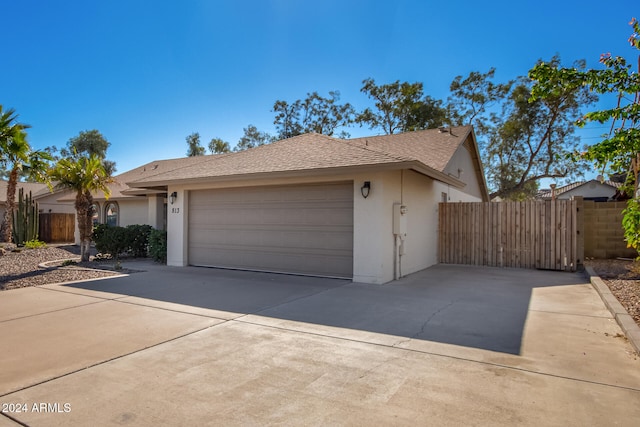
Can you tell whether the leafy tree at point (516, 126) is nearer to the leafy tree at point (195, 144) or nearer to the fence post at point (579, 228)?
the fence post at point (579, 228)

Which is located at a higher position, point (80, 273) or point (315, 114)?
point (315, 114)

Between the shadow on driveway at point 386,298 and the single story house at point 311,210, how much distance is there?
599 millimetres

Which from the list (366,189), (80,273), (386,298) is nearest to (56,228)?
(80,273)

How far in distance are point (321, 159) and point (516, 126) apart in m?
21.2

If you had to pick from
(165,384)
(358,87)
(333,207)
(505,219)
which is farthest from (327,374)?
(358,87)

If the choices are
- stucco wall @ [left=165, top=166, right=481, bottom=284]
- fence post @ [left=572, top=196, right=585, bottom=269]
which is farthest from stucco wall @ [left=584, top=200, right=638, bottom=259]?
stucco wall @ [left=165, top=166, right=481, bottom=284]

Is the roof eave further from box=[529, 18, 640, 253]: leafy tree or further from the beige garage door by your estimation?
box=[529, 18, 640, 253]: leafy tree

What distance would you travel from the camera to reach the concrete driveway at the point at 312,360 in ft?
9.29

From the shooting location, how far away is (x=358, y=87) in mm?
29266

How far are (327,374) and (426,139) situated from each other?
13.2m

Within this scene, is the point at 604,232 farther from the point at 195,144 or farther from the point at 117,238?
the point at 195,144

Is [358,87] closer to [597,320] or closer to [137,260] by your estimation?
[137,260]

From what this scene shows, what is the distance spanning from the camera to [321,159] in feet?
30.4

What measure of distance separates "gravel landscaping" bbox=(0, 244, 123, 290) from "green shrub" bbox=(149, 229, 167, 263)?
1.31 m
